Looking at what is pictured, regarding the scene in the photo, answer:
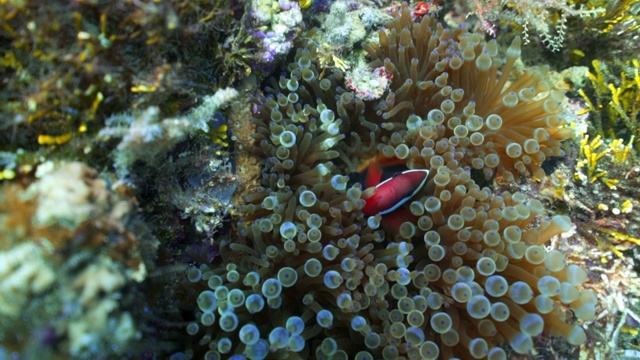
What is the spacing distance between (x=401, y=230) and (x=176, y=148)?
1.54 metres

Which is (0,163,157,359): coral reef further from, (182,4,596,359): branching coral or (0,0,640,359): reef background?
(182,4,596,359): branching coral

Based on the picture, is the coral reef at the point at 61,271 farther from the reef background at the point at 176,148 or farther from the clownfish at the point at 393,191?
the clownfish at the point at 393,191

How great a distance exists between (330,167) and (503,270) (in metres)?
1.30

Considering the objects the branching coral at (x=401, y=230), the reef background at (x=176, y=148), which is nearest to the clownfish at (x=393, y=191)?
the branching coral at (x=401, y=230)

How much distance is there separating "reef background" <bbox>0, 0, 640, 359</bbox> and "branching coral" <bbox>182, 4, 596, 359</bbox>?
174 millimetres

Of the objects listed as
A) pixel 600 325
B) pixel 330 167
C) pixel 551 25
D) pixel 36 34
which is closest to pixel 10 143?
pixel 36 34

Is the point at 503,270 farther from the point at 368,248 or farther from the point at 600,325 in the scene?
the point at 600,325

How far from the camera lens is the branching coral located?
7.80ft

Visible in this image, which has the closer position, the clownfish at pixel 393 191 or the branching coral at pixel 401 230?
the branching coral at pixel 401 230

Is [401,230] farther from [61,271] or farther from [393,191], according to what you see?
[61,271]

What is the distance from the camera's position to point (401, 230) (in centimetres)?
276

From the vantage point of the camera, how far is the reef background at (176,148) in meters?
1.54

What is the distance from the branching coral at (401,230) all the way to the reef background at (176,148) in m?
0.17

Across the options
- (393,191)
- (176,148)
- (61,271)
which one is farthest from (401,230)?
(61,271)
